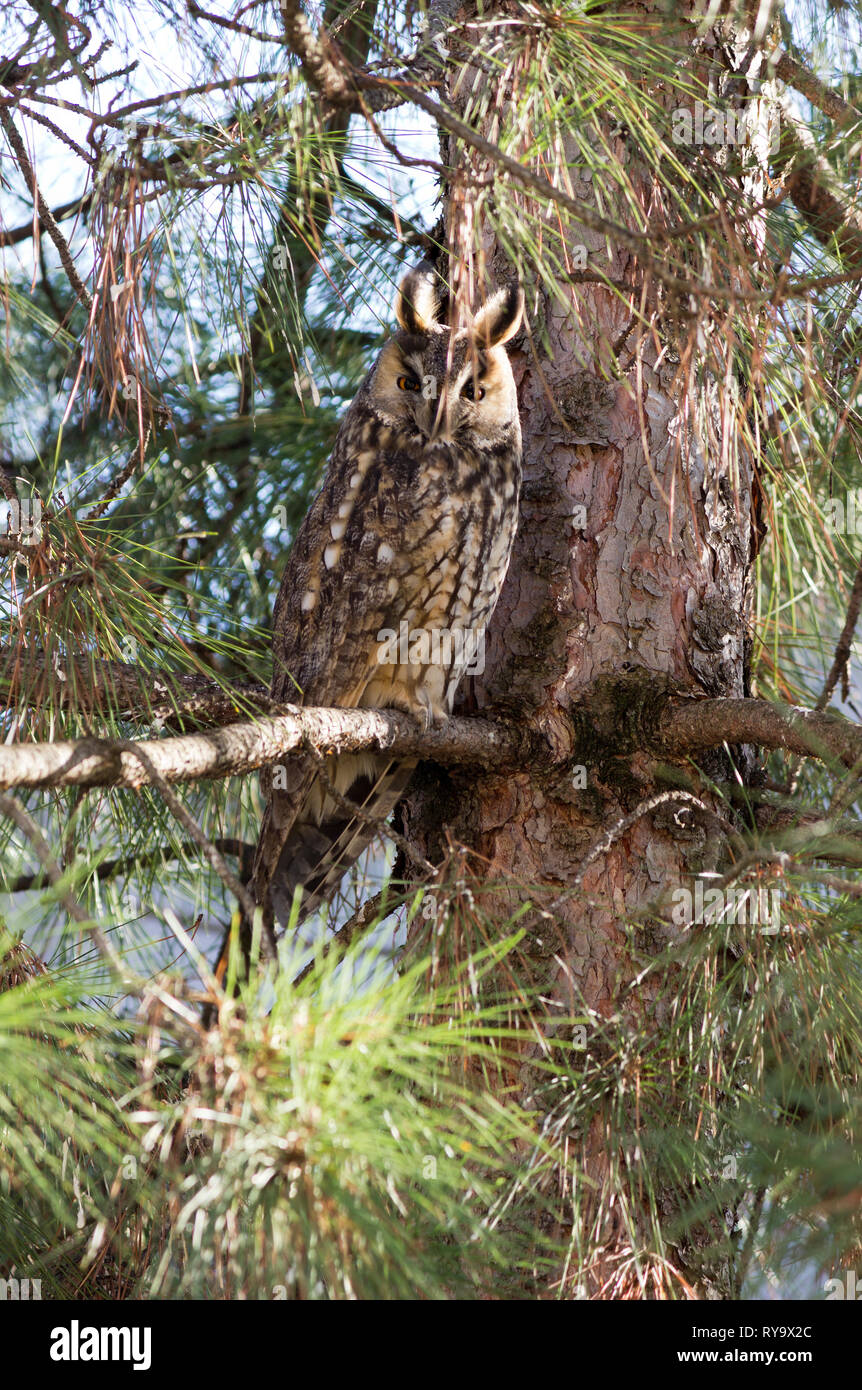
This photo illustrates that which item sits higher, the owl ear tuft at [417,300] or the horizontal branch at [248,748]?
the owl ear tuft at [417,300]

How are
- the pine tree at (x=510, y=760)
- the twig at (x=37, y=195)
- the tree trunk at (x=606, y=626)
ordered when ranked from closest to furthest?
the pine tree at (x=510, y=760), the twig at (x=37, y=195), the tree trunk at (x=606, y=626)

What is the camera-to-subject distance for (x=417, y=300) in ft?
5.52

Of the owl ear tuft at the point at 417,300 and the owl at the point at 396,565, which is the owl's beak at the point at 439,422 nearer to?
the owl at the point at 396,565

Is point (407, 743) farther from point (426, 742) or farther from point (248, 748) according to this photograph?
point (248, 748)

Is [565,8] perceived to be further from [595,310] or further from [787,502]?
[787,502]

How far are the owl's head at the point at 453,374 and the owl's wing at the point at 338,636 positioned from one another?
8 centimetres

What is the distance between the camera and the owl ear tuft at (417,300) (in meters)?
1.68

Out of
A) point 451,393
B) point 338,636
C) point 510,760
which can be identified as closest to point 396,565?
point 338,636

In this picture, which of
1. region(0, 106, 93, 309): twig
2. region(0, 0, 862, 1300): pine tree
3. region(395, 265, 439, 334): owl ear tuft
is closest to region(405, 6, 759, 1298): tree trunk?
region(0, 0, 862, 1300): pine tree

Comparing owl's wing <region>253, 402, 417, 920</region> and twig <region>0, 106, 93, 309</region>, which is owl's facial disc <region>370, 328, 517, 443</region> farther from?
twig <region>0, 106, 93, 309</region>

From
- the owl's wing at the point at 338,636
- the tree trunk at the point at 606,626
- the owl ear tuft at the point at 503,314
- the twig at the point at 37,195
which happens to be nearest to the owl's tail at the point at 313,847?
the owl's wing at the point at 338,636

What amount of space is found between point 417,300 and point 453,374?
0.16 meters

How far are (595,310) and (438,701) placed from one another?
610 mm
